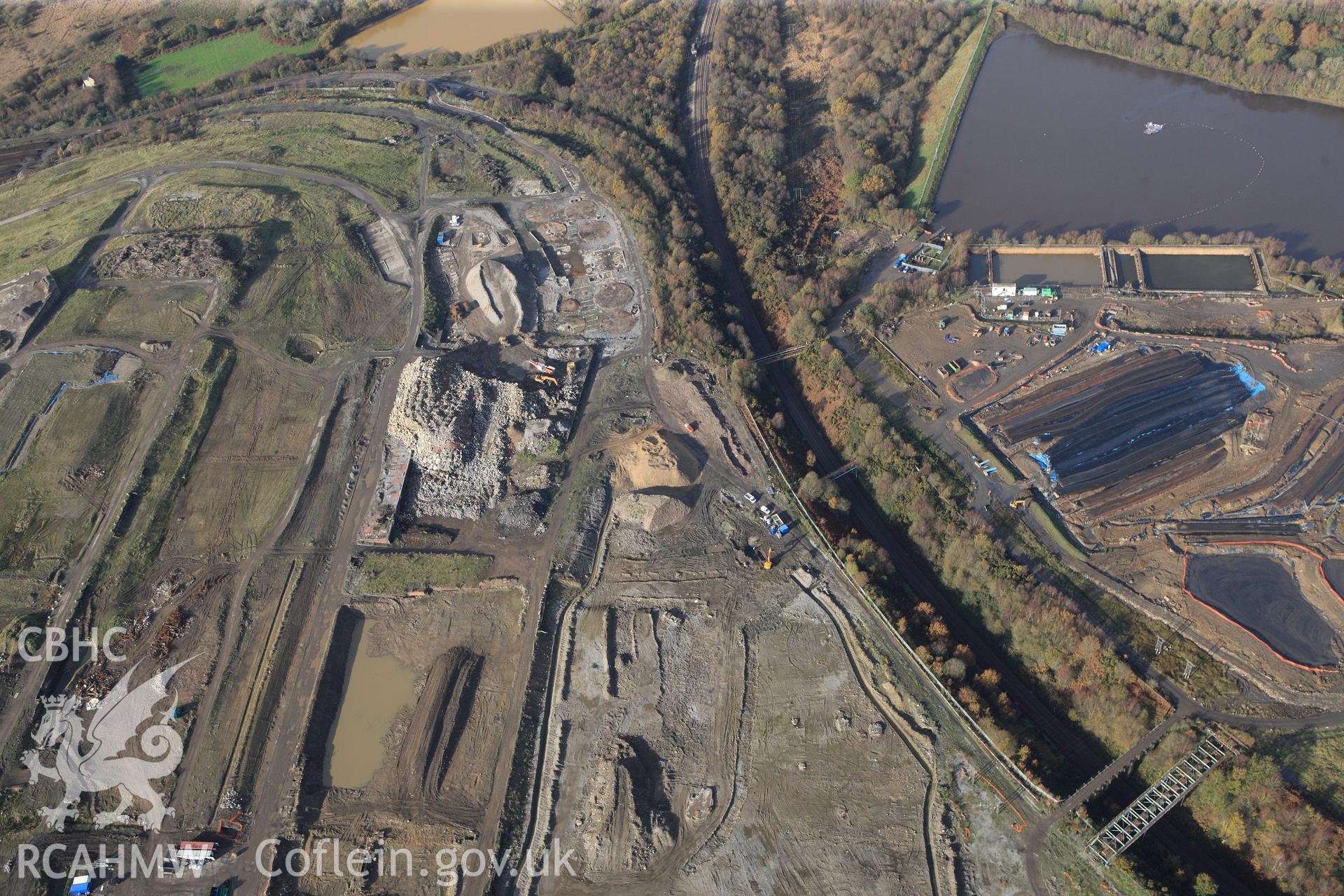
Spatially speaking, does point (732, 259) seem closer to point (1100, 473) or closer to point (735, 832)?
point (1100, 473)

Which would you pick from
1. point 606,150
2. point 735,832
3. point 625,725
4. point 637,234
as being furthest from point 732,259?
point 735,832

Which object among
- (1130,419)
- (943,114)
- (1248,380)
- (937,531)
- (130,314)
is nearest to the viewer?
(937,531)

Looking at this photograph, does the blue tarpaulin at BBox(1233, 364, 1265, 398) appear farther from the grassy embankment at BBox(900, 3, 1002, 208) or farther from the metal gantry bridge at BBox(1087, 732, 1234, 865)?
the grassy embankment at BBox(900, 3, 1002, 208)

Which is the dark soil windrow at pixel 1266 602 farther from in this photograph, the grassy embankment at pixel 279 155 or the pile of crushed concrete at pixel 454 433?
the grassy embankment at pixel 279 155

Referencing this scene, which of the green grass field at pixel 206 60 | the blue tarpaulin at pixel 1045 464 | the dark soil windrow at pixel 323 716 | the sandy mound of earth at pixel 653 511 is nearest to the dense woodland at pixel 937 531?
the blue tarpaulin at pixel 1045 464

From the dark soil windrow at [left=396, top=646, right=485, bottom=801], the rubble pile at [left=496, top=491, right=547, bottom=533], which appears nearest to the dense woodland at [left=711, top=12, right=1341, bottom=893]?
the rubble pile at [left=496, top=491, right=547, bottom=533]

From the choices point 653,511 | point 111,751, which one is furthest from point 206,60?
point 653,511

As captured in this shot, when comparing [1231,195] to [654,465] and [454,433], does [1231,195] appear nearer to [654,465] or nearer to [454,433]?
[654,465]
